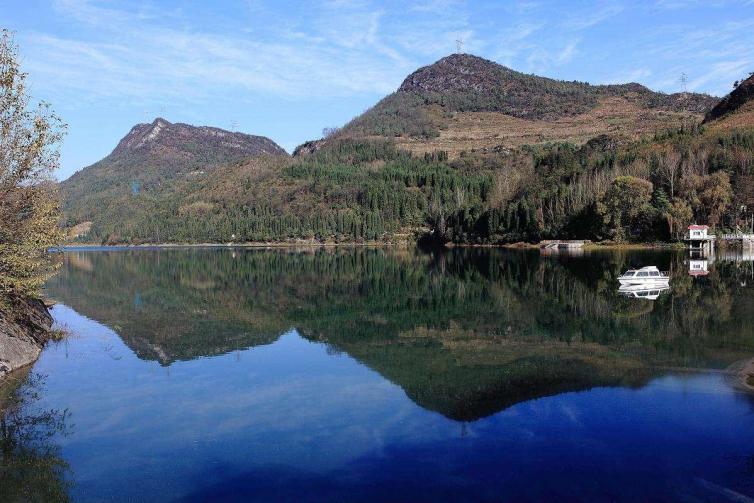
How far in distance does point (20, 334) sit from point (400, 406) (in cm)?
1768

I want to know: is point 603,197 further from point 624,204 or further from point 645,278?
point 645,278

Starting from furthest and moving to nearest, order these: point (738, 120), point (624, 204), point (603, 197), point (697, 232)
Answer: point (738, 120) < point (603, 197) < point (624, 204) < point (697, 232)

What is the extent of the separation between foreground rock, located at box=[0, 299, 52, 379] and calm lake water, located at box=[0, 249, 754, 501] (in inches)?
32.5

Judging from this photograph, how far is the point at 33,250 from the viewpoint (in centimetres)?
2519

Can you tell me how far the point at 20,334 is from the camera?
25.7 meters

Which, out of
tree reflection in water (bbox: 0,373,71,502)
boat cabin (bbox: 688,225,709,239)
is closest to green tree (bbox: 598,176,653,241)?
boat cabin (bbox: 688,225,709,239)

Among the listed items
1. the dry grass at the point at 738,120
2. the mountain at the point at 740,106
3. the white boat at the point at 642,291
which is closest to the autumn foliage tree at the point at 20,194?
the white boat at the point at 642,291

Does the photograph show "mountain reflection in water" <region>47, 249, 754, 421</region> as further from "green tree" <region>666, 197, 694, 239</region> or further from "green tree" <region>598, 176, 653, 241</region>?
"green tree" <region>598, 176, 653, 241</region>

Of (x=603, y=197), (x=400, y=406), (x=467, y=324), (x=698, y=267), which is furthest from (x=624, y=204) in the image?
(x=400, y=406)

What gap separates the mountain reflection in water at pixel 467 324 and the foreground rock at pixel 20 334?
4.25 meters

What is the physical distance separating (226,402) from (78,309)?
97.5ft

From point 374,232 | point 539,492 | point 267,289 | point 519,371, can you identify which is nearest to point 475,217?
point 374,232

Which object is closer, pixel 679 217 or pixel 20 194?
pixel 20 194

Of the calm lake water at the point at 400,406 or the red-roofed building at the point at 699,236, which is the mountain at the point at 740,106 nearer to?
the red-roofed building at the point at 699,236
